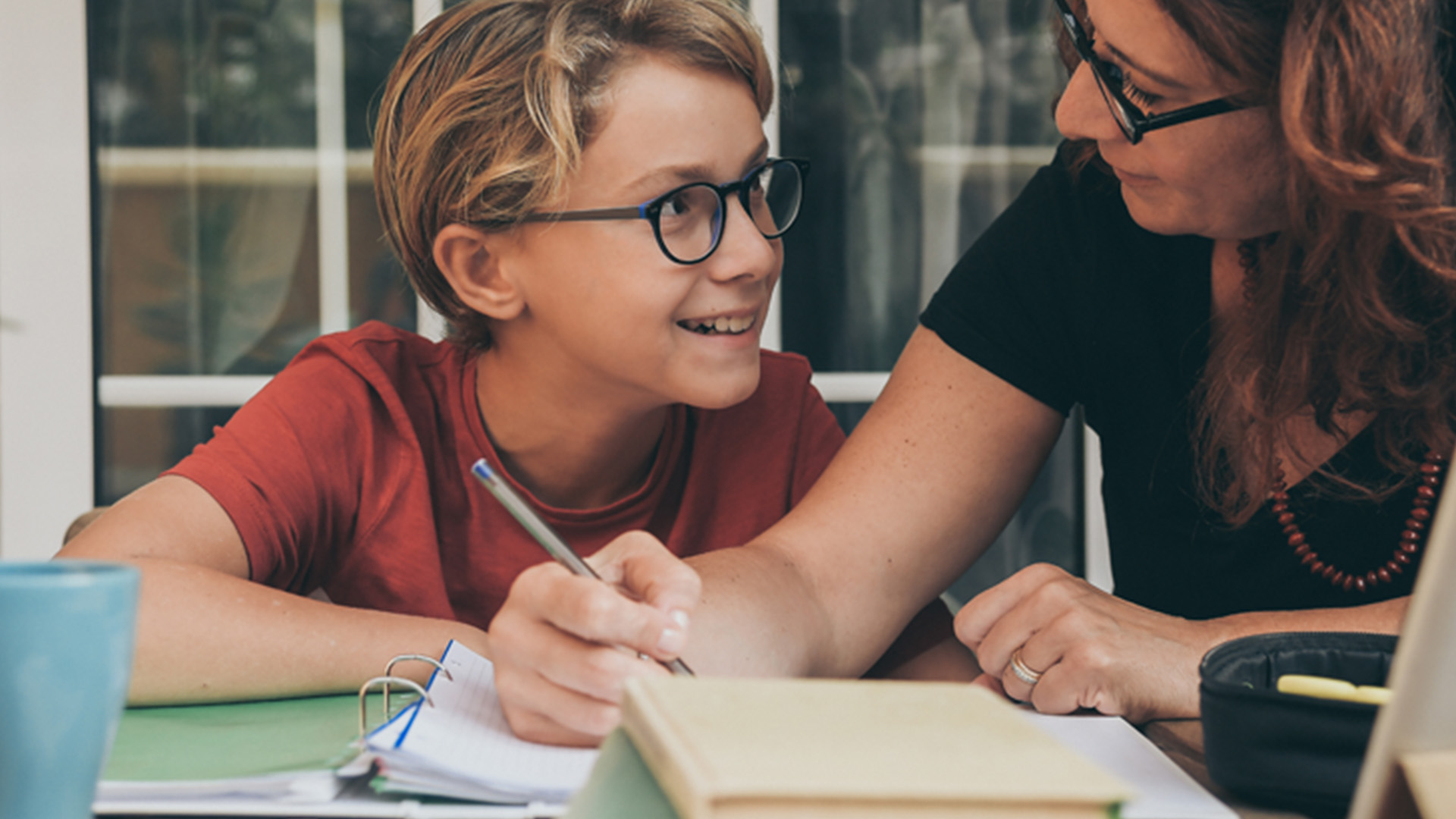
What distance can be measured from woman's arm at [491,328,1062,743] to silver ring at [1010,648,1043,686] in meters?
0.17

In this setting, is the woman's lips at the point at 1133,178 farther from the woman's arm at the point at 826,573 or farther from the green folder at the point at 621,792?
the green folder at the point at 621,792

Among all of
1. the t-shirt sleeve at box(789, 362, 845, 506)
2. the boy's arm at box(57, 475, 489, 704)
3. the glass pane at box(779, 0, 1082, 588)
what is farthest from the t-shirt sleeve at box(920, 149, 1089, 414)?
the glass pane at box(779, 0, 1082, 588)

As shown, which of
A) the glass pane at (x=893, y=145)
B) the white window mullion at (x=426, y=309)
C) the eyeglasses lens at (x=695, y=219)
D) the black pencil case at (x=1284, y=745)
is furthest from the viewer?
the glass pane at (x=893, y=145)

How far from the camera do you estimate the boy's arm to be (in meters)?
0.85

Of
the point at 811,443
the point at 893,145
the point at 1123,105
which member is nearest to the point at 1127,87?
the point at 1123,105

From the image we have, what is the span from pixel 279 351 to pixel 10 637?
206cm

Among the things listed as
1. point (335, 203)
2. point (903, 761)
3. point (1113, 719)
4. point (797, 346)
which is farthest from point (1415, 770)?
point (335, 203)

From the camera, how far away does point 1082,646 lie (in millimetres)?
833

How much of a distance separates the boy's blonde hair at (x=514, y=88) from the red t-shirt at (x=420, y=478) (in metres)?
0.16

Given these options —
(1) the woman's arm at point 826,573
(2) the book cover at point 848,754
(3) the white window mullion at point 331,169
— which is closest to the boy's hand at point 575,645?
(1) the woman's arm at point 826,573

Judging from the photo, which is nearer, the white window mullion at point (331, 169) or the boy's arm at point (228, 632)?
the boy's arm at point (228, 632)

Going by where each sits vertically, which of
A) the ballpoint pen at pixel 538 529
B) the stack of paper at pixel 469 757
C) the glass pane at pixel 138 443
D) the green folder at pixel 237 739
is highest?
the ballpoint pen at pixel 538 529

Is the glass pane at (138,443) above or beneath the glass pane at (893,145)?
beneath

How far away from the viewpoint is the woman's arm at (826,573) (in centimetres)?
72
